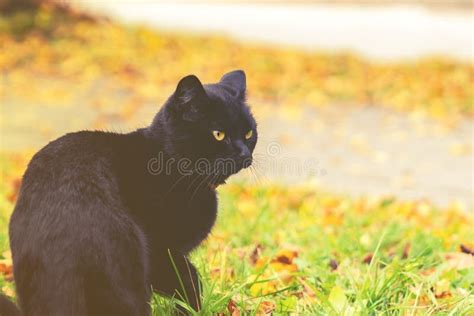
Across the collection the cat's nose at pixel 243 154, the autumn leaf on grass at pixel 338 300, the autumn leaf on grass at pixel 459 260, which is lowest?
the autumn leaf on grass at pixel 459 260

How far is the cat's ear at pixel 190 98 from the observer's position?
2738 millimetres

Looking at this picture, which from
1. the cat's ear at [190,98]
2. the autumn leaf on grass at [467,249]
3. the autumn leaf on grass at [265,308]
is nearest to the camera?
the cat's ear at [190,98]

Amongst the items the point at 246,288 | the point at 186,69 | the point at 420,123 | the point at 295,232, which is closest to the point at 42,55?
the point at 186,69

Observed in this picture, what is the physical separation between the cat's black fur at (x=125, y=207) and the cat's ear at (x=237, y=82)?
0.01m

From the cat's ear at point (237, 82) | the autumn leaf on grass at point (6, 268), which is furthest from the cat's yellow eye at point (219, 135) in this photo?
the autumn leaf on grass at point (6, 268)

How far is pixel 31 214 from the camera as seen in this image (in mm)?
2379

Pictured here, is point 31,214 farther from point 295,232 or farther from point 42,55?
point 42,55

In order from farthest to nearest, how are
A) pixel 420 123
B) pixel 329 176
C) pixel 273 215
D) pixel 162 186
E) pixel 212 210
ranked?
pixel 420 123
pixel 329 176
pixel 273 215
pixel 212 210
pixel 162 186

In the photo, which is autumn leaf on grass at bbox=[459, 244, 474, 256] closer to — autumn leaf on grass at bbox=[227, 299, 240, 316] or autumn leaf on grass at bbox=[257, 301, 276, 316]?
autumn leaf on grass at bbox=[257, 301, 276, 316]

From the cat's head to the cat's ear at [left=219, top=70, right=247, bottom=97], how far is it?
7.8 inches

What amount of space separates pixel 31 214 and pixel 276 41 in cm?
1172

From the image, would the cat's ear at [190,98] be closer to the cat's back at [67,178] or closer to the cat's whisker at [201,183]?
the cat's whisker at [201,183]

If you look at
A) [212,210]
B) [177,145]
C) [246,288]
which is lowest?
[246,288]

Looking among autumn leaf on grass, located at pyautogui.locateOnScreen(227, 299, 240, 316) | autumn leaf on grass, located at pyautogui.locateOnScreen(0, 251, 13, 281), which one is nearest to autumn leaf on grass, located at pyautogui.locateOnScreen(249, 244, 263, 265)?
autumn leaf on grass, located at pyautogui.locateOnScreen(227, 299, 240, 316)
